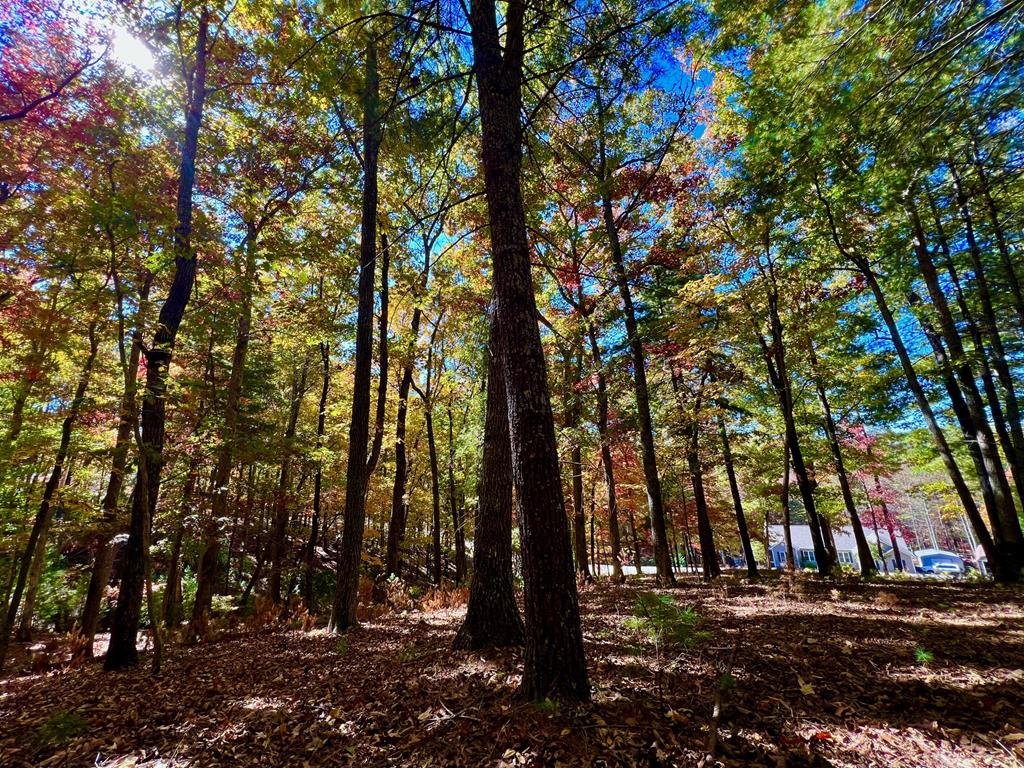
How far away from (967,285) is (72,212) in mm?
19146

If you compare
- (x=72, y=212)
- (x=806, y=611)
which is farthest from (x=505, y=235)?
(x=806, y=611)

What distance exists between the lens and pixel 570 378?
11.5 meters

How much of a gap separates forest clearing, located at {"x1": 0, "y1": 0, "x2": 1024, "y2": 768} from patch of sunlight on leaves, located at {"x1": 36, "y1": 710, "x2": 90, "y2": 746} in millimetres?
34

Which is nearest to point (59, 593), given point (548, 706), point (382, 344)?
point (382, 344)

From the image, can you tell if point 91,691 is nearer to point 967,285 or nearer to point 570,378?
point 570,378

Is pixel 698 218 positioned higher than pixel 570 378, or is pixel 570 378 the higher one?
pixel 698 218

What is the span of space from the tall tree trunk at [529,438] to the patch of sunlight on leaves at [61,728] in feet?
12.9

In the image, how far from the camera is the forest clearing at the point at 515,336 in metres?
3.12

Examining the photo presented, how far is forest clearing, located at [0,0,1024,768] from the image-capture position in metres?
3.12

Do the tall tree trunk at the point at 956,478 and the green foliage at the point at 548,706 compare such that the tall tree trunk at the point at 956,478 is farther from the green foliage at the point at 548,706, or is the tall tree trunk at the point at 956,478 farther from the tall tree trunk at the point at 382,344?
the tall tree trunk at the point at 382,344

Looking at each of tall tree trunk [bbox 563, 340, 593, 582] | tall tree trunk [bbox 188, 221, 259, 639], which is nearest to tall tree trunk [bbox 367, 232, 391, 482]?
tall tree trunk [bbox 188, 221, 259, 639]

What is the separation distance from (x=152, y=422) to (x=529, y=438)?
6540mm

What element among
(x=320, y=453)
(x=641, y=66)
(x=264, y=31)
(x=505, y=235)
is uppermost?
(x=264, y=31)

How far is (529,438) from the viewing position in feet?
10.3
